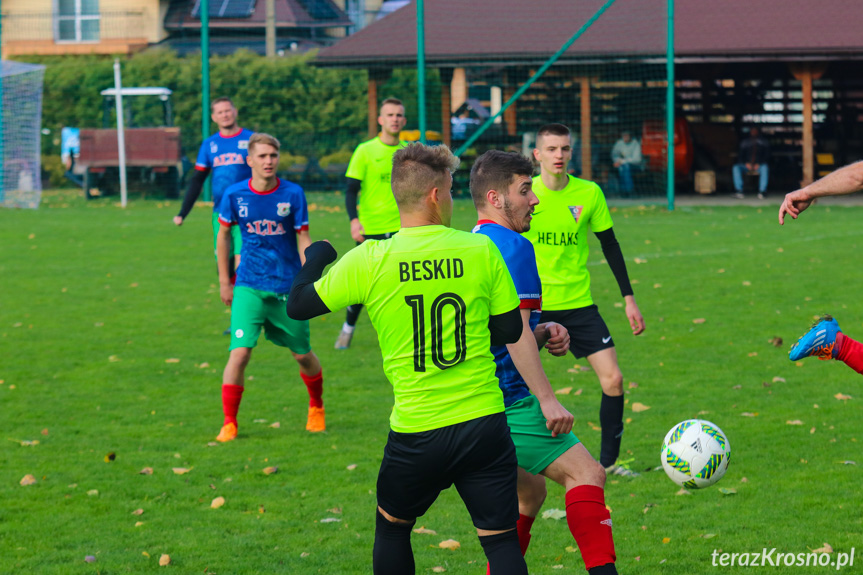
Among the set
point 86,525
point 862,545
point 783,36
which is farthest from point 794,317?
point 783,36

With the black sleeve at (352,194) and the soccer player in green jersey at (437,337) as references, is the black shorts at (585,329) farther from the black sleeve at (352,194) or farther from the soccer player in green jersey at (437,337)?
the black sleeve at (352,194)

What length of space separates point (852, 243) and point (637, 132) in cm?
1074

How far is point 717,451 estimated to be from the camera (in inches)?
222

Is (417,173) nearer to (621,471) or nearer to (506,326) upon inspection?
(506,326)

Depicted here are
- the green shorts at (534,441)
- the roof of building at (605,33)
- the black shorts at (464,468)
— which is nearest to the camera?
the black shorts at (464,468)

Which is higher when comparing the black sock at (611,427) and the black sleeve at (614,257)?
the black sleeve at (614,257)

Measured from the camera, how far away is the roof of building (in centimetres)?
2528

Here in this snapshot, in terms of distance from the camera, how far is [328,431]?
8.16 m

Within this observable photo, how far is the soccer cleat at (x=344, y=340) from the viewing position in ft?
37.0

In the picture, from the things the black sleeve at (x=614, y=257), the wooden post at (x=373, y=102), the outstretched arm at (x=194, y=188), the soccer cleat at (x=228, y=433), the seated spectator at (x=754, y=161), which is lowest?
the soccer cleat at (x=228, y=433)

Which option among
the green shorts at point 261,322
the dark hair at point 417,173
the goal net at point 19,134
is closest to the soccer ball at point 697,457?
the dark hair at point 417,173

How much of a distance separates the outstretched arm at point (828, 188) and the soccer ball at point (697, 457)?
127 centimetres

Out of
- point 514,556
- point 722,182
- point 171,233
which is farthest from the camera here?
point 722,182

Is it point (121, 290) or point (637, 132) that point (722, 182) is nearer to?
point (637, 132)
